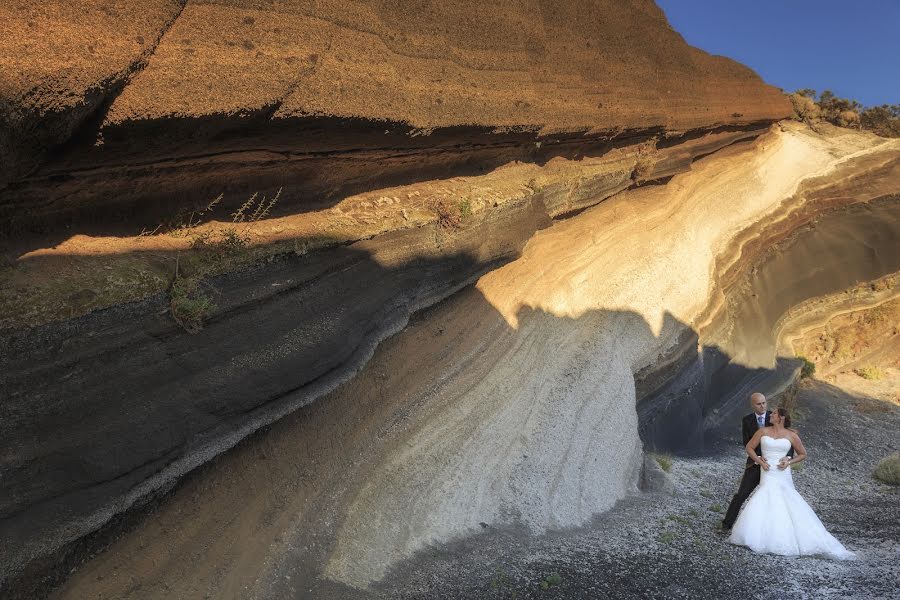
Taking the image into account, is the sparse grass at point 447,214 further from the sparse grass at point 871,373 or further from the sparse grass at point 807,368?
the sparse grass at point 871,373

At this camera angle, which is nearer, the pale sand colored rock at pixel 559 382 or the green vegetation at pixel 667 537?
the pale sand colored rock at pixel 559 382

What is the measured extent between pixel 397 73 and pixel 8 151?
3.14 m

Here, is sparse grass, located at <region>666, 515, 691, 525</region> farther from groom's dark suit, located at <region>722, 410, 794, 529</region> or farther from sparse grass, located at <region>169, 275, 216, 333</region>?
sparse grass, located at <region>169, 275, 216, 333</region>

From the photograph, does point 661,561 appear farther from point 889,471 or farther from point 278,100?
point 889,471

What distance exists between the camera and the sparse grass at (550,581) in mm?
5391

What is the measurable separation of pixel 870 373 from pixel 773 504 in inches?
460

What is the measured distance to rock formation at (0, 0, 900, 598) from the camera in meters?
4.26

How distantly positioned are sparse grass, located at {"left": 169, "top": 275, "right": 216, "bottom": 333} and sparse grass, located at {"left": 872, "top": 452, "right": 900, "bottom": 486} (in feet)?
30.4

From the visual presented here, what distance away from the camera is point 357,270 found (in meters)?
6.31

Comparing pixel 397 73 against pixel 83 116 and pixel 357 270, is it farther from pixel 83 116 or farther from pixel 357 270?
pixel 83 116

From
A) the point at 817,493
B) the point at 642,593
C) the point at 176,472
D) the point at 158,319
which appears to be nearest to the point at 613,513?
the point at 642,593

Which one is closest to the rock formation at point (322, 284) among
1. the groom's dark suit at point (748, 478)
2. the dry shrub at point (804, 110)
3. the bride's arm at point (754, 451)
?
the groom's dark suit at point (748, 478)

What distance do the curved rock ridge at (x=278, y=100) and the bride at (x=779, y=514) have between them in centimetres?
393

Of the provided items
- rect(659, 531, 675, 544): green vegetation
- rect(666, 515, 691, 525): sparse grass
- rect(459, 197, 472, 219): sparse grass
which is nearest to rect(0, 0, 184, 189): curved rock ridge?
rect(459, 197, 472, 219): sparse grass
